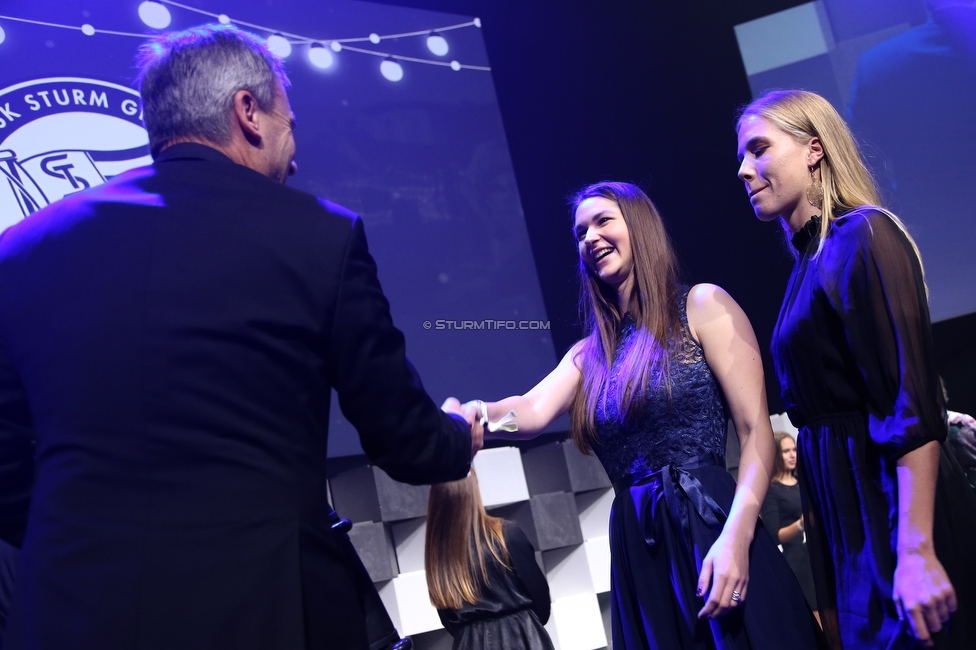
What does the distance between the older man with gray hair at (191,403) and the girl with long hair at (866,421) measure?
2.36 feet

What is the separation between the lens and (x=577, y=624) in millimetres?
4086

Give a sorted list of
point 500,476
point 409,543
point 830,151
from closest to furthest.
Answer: point 830,151 < point 409,543 < point 500,476

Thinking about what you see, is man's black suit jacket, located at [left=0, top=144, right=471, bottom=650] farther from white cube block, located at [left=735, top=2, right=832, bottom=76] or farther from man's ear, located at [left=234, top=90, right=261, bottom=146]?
white cube block, located at [left=735, top=2, right=832, bottom=76]

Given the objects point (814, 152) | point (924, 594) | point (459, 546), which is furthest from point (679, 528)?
point (459, 546)

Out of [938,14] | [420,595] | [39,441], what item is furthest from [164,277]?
[938,14]

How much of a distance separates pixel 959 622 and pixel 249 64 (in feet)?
4.41

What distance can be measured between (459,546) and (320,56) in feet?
6.63

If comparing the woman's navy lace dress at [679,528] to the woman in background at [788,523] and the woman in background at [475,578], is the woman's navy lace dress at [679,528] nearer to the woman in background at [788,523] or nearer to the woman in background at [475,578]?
the woman in background at [475,578]

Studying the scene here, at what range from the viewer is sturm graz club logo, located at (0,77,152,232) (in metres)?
2.71

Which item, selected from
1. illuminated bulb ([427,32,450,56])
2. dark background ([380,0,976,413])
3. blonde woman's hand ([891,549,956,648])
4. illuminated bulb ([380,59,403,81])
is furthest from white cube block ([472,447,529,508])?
blonde woman's hand ([891,549,956,648])

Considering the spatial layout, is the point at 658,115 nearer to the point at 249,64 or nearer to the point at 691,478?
the point at 691,478

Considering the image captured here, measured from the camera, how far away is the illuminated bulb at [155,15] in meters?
3.09

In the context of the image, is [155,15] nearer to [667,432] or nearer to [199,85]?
[199,85]

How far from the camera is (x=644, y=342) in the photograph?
1896 millimetres
